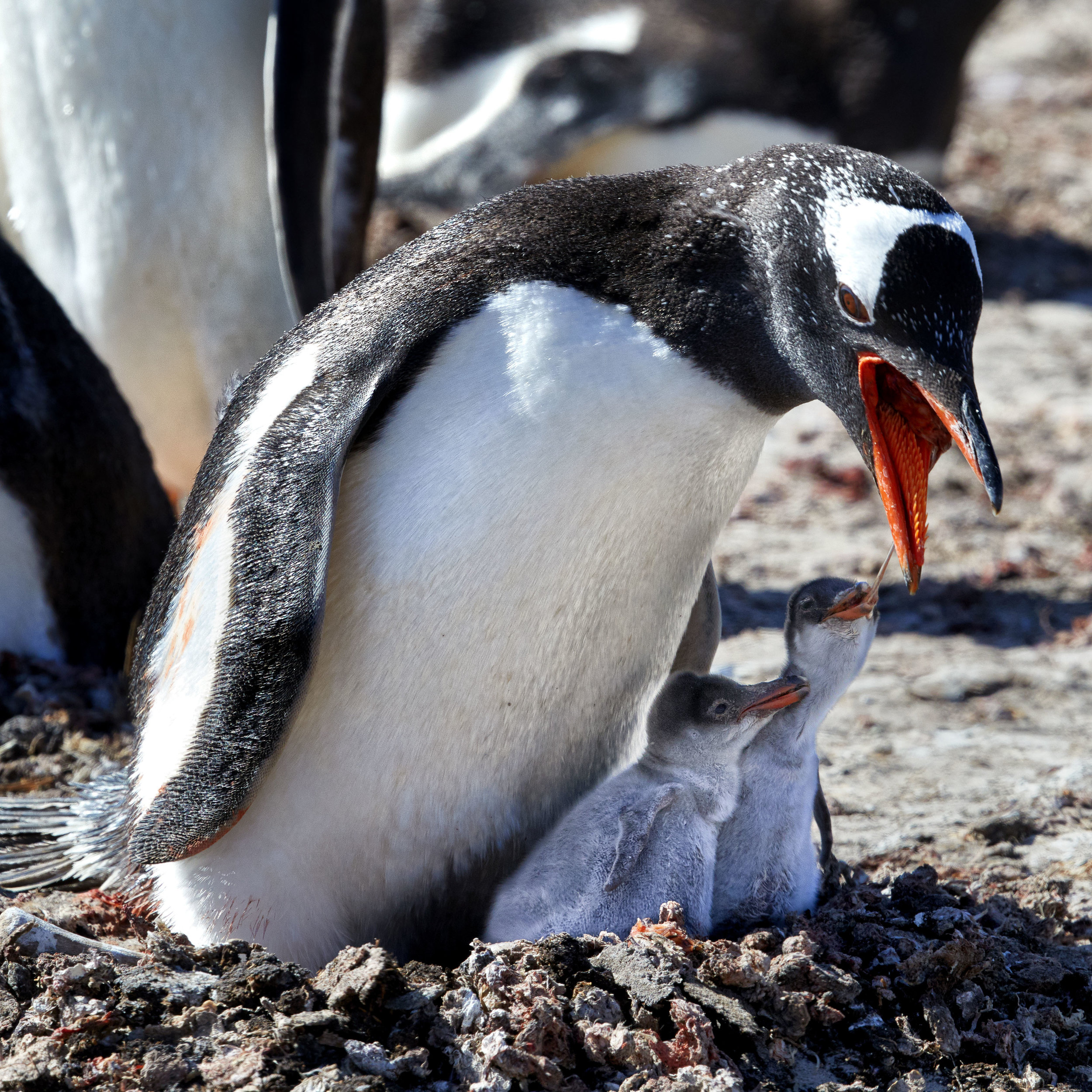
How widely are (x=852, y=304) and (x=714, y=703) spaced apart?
79 cm

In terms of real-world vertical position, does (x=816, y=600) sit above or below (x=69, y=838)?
above

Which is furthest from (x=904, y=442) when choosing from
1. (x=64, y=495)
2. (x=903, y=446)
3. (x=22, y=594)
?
(x=22, y=594)

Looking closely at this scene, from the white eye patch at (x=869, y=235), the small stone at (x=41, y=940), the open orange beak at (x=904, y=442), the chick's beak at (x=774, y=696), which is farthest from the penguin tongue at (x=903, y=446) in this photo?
the small stone at (x=41, y=940)

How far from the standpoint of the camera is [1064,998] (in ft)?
8.66

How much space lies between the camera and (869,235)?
2279 mm

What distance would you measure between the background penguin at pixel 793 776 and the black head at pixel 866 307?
1.50ft

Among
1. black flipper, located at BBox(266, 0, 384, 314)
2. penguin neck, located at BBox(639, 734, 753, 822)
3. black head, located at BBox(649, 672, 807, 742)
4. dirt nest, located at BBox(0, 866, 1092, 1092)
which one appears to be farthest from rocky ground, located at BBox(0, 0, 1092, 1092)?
black flipper, located at BBox(266, 0, 384, 314)

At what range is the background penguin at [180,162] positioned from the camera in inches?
163

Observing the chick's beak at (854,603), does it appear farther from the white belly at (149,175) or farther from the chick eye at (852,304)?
the white belly at (149,175)

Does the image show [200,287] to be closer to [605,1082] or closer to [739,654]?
[739,654]

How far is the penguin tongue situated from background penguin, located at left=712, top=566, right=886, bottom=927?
40 cm

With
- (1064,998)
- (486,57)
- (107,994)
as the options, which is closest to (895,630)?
(1064,998)

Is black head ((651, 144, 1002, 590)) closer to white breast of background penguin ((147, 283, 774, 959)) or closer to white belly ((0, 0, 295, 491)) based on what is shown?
white breast of background penguin ((147, 283, 774, 959))

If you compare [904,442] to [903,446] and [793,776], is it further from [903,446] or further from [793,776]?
[793,776]
